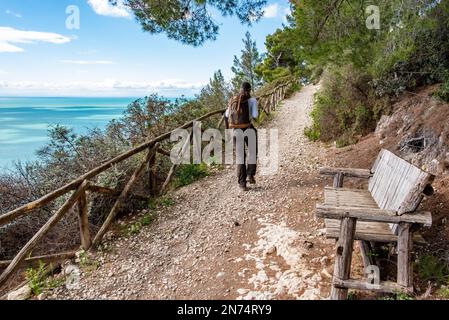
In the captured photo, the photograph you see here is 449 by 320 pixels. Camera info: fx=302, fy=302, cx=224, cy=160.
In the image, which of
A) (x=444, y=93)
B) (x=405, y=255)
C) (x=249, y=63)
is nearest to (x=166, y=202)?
(x=405, y=255)

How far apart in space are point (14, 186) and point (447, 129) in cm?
726

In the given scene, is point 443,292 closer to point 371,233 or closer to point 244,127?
point 371,233

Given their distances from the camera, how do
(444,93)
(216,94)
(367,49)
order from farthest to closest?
(216,94) < (367,49) < (444,93)

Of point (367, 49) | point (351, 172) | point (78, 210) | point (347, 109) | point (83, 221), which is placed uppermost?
point (367, 49)

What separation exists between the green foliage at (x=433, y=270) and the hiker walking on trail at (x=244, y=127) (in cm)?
307

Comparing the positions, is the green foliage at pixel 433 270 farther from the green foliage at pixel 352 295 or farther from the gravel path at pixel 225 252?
the gravel path at pixel 225 252

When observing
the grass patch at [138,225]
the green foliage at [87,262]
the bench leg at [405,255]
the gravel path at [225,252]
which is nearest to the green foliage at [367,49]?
the gravel path at [225,252]

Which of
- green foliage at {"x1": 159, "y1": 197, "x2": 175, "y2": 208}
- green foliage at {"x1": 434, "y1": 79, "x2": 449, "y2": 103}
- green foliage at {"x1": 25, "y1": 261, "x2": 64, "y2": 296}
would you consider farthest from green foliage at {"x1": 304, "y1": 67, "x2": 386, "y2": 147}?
green foliage at {"x1": 25, "y1": 261, "x2": 64, "y2": 296}

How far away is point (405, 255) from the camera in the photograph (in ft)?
8.46

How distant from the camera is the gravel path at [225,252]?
3086 mm

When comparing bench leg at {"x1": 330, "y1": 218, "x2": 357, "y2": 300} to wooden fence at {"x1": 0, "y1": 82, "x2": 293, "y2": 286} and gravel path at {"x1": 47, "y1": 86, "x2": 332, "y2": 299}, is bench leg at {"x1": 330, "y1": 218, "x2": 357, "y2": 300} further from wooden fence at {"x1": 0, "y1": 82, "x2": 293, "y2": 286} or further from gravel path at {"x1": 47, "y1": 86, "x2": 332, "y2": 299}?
wooden fence at {"x1": 0, "y1": 82, "x2": 293, "y2": 286}

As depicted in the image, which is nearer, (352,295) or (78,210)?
(352,295)

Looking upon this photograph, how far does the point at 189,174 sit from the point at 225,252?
117 inches
